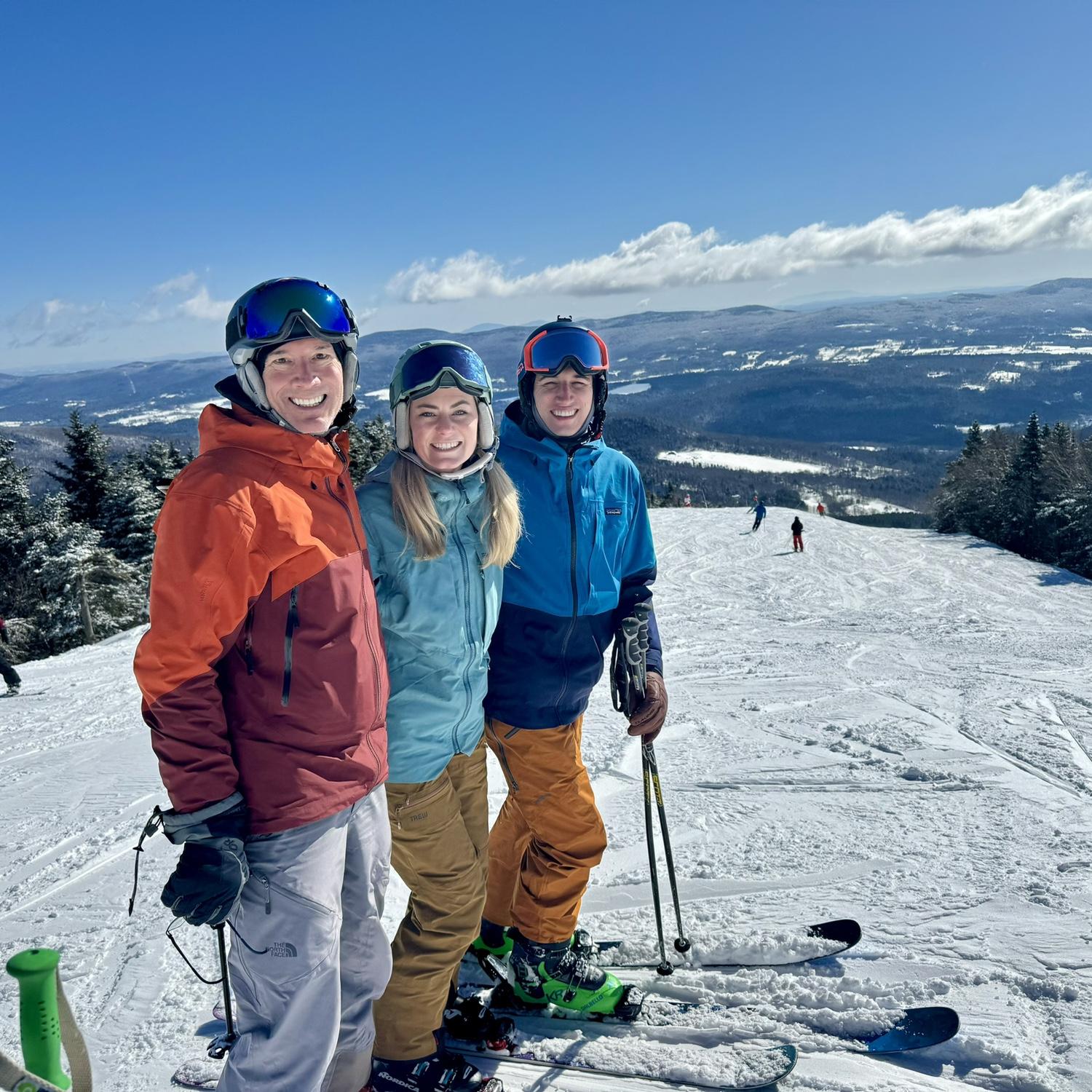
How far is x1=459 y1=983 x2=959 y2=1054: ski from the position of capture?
8.83ft

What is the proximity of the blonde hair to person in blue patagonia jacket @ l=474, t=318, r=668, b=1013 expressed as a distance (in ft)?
0.87

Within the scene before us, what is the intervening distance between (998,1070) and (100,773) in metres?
6.04

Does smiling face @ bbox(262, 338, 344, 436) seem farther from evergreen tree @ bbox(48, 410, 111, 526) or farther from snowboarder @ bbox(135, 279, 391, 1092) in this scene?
evergreen tree @ bbox(48, 410, 111, 526)

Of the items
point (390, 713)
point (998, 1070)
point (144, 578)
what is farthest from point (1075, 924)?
point (144, 578)

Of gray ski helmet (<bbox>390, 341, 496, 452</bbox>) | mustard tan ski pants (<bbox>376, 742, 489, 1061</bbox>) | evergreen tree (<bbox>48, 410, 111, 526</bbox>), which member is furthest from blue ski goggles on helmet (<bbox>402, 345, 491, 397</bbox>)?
evergreen tree (<bbox>48, 410, 111, 526</bbox>)

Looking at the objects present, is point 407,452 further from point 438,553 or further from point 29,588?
point 29,588

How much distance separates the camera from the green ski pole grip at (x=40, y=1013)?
144 centimetres

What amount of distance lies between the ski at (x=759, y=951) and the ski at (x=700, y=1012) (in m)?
0.16

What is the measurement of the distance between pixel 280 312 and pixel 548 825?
6.63ft

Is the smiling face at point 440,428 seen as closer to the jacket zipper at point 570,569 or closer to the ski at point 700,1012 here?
the jacket zipper at point 570,569

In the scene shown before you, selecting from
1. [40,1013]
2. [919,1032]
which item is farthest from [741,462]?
[40,1013]

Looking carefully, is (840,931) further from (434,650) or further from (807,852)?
(434,650)

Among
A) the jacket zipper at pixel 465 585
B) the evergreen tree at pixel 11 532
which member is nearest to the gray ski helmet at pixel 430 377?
the jacket zipper at pixel 465 585

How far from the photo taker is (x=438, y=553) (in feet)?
7.34
